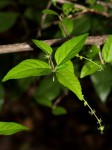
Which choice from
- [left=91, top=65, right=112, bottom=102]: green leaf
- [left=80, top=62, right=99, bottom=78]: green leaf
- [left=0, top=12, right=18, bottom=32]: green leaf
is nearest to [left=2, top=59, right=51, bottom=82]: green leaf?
[left=80, top=62, right=99, bottom=78]: green leaf

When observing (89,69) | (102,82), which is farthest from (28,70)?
(102,82)

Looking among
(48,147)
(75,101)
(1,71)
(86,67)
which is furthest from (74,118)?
(86,67)

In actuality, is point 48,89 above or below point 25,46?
below

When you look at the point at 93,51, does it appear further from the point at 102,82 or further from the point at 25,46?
the point at 102,82

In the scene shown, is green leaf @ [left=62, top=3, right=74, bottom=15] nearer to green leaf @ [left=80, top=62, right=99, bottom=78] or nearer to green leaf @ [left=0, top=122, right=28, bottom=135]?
green leaf @ [left=80, top=62, right=99, bottom=78]

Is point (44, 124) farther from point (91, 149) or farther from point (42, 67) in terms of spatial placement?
point (42, 67)

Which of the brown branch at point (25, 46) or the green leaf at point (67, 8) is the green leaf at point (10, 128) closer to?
the brown branch at point (25, 46)

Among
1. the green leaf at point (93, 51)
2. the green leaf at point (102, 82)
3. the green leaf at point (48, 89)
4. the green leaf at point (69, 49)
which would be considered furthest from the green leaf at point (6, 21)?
the green leaf at point (69, 49)
